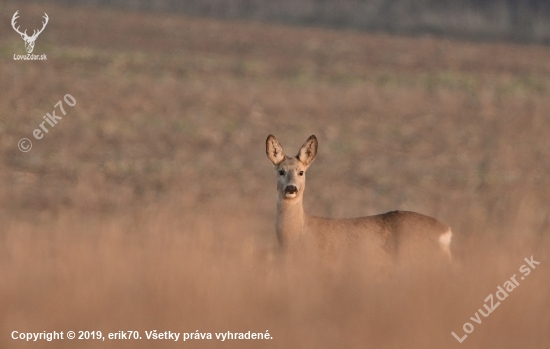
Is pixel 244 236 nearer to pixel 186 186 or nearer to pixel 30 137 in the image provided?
pixel 186 186

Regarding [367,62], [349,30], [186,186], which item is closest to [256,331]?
[186,186]

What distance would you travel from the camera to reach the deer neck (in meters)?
9.57

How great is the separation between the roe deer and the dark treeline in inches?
1274

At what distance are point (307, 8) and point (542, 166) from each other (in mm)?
24657

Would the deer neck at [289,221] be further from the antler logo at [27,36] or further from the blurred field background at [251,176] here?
the antler logo at [27,36]

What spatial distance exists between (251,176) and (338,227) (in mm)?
10109

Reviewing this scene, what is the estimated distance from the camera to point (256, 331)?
698 centimetres

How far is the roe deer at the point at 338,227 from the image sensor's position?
9.59m

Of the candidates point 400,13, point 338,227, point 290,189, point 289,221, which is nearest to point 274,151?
point 290,189

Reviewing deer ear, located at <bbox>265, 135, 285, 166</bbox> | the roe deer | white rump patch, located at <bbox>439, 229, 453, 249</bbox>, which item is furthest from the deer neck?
white rump patch, located at <bbox>439, 229, 453, 249</bbox>

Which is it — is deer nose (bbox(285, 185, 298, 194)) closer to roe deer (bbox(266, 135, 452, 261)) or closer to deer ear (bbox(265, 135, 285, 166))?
roe deer (bbox(266, 135, 452, 261))

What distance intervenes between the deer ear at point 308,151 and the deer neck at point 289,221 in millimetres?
527

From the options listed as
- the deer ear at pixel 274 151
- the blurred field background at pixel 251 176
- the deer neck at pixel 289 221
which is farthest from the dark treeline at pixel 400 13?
the deer neck at pixel 289 221

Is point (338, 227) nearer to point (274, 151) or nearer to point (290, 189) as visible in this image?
point (290, 189)
